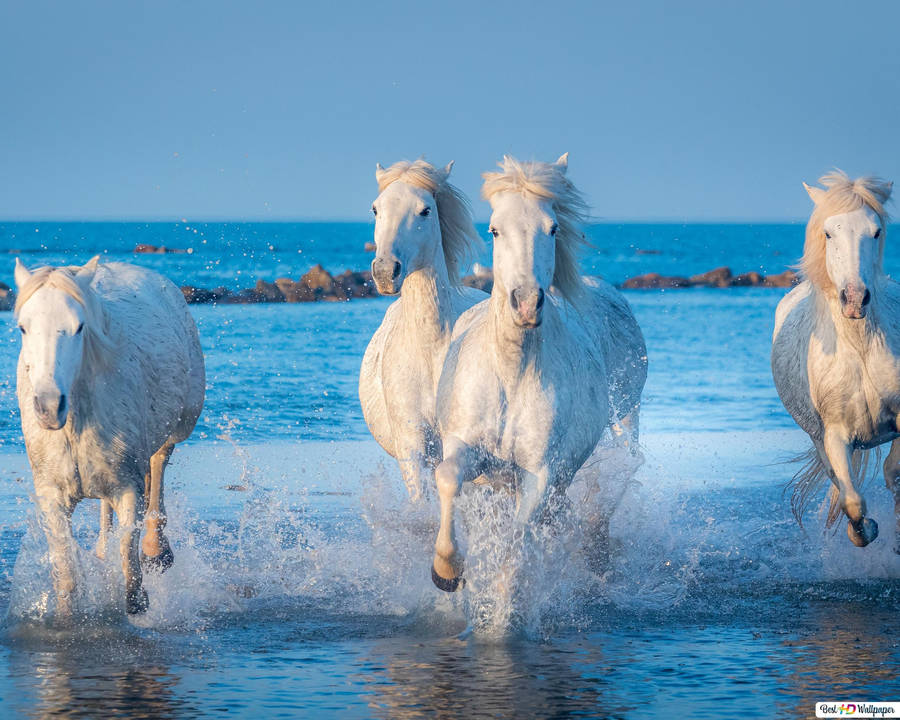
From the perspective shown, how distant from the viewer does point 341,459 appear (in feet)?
36.1

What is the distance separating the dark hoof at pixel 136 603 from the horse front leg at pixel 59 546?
0.25 meters

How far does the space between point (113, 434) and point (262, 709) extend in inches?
62.6

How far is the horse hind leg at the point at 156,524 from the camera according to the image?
7.08 metres

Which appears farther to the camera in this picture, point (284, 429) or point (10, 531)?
point (284, 429)

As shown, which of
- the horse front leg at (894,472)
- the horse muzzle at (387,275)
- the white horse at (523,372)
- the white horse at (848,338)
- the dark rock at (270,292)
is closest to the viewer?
the white horse at (523,372)

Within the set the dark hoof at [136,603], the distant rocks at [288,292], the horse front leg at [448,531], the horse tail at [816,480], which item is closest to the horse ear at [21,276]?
the dark hoof at [136,603]

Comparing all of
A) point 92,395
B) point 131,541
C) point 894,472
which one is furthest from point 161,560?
point 894,472

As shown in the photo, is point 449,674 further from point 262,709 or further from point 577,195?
point 577,195

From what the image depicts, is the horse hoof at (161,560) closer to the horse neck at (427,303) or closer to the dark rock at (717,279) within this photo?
the horse neck at (427,303)

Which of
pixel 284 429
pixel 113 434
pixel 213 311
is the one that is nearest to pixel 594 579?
pixel 113 434

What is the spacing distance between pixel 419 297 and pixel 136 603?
200cm

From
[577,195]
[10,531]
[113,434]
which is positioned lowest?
[10,531]

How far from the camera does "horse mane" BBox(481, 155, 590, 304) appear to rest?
5.67 meters

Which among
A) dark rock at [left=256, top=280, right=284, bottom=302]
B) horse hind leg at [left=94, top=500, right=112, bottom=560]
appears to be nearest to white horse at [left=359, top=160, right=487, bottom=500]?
horse hind leg at [left=94, top=500, right=112, bottom=560]
